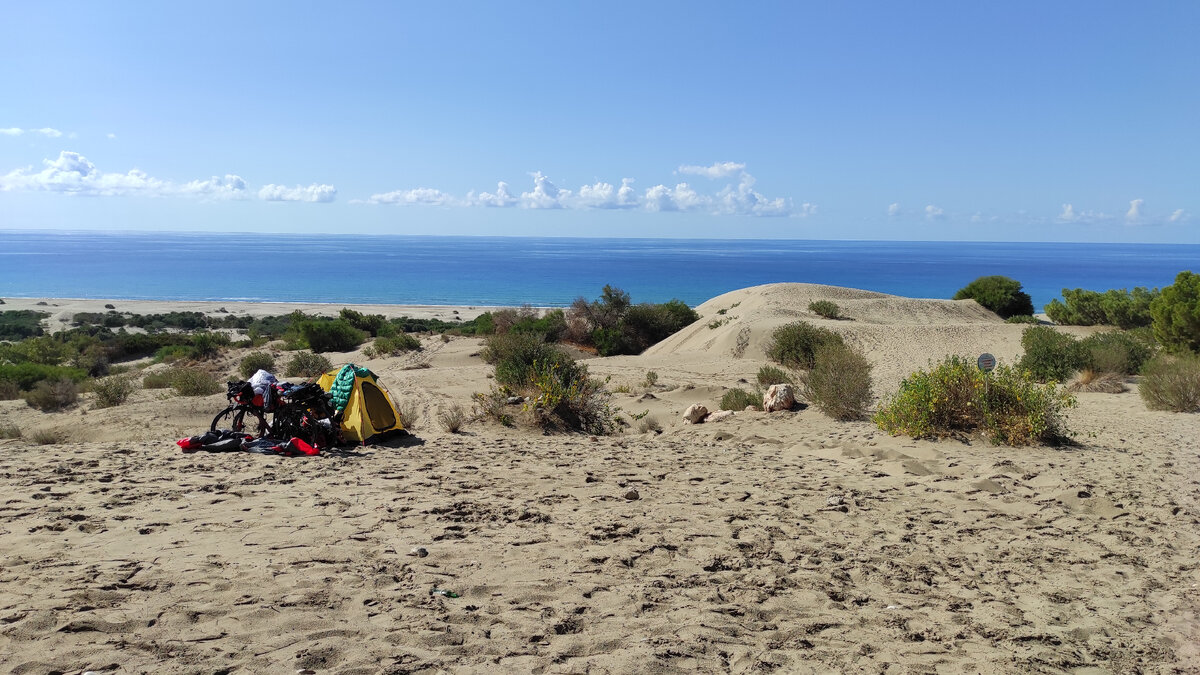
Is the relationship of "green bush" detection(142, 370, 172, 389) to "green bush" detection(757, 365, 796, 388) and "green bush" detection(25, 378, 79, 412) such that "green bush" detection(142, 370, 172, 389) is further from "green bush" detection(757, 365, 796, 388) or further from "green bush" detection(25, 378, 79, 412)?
"green bush" detection(757, 365, 796, 388)

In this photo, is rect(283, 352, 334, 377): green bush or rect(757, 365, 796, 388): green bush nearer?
rect(757, 365, 796, 388): green bush

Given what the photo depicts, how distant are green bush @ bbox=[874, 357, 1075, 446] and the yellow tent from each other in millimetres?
7035

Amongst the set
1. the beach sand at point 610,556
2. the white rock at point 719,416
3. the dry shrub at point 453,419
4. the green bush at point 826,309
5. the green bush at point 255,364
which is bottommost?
the green bush at point 255,364

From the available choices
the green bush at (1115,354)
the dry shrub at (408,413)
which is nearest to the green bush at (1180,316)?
the green bush at (1115,354)

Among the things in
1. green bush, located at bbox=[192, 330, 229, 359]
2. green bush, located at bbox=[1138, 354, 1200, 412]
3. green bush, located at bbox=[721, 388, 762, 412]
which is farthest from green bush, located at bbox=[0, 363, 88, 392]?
green bush, located at bbox=[1138, 354, 1200, 412]

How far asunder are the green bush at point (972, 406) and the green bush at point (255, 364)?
16.2 metres

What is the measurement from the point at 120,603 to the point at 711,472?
233 inches

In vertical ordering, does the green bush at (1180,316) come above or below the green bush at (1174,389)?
above

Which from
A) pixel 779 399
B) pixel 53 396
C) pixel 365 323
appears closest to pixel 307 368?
pixel 53 396

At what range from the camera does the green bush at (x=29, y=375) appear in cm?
1653

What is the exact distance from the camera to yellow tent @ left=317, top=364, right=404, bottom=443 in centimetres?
1016

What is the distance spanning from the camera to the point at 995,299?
35719 mm

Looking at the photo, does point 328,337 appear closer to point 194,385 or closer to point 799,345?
point 194,385

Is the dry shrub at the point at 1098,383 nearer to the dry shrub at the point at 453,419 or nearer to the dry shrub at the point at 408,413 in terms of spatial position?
the dry shrub at the point at 453,419
